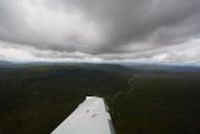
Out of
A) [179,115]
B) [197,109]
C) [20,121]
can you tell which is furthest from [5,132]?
[197,109]

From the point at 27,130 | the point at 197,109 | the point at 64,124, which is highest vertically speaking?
the point at 64,124

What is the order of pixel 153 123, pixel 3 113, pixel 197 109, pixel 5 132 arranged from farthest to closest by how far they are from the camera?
pixel 197 109 < pixel 3 113 < pixel 153 123 < pixel 5 132

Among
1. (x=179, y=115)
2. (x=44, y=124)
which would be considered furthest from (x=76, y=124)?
(x=179, y=115)

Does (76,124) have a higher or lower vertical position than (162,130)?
higher

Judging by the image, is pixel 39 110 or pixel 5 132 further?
pixel 39 110

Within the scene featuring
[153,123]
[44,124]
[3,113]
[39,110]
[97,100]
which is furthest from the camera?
[39,110]

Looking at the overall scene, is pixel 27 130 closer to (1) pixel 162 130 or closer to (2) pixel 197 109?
(1) pixel 162 130

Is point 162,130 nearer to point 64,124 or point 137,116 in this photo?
point 137,116
